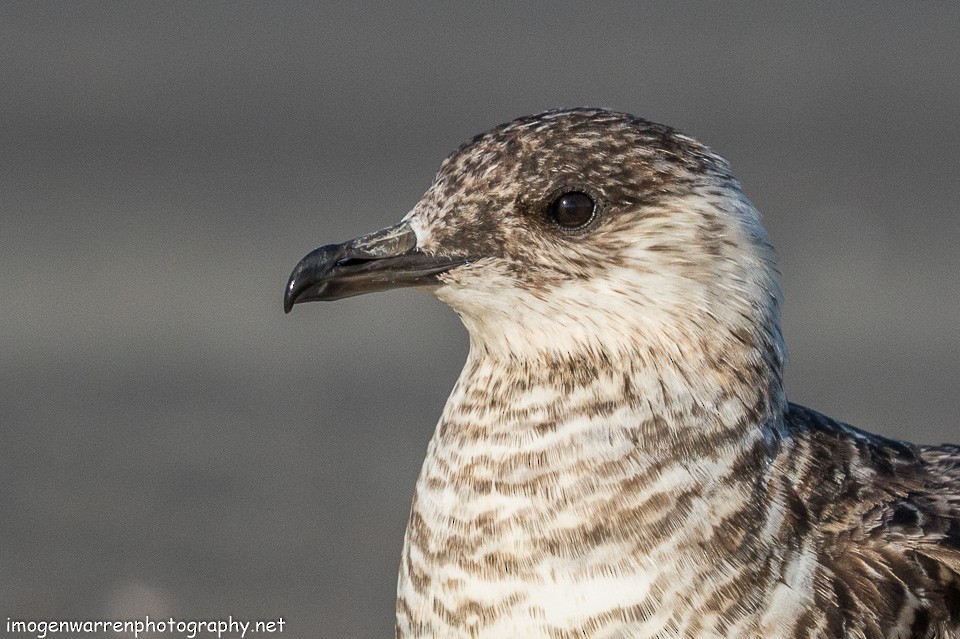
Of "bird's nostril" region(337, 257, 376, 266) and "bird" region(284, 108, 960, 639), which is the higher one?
"bird's nostril" region(337, 257, 376, 266)

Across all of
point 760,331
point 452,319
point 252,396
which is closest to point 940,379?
point 452,319

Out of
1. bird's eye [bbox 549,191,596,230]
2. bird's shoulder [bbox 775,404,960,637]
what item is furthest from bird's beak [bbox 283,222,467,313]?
bird's shoulder [bbox 775,404,960,637]

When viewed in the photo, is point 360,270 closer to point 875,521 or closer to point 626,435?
point 626,435

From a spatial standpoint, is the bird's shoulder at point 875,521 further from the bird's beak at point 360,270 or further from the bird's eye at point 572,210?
the bird's beak at point 360,270

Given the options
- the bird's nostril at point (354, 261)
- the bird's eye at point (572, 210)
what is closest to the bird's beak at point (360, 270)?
the bird's nostril at point (354, 261)

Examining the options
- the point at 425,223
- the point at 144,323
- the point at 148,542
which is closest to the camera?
the point at 425,223

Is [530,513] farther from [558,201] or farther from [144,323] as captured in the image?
[144,323]

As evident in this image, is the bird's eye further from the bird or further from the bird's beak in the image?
the bird's beak

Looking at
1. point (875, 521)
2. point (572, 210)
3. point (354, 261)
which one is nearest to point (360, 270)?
point (354, 261)
